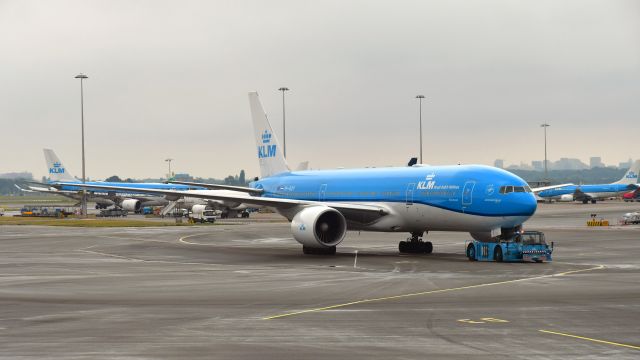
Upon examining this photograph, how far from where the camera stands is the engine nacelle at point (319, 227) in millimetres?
41688

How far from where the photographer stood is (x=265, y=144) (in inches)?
2251

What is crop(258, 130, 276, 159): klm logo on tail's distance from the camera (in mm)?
56503

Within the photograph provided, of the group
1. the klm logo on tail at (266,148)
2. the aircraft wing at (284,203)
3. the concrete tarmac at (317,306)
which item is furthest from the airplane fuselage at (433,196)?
the klm logo on tail at (266,148)

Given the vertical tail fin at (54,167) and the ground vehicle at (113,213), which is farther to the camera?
the vertical tail fin at (54,167)

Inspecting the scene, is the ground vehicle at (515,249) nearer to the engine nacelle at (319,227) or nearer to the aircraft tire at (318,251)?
the engine nacelle at (319,227)

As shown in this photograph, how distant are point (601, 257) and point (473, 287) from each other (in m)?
16.3

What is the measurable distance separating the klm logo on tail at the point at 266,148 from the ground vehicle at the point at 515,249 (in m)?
20.2

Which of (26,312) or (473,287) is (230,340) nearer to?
(26,312)

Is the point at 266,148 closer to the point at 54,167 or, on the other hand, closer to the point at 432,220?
the point at 432,220

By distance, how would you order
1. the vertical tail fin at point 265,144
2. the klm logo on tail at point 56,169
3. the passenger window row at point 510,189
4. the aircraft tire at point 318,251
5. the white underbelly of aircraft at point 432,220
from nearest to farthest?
the passenger window row at point 510,189
the white underbelly of aircraft at point 432,220
the aircraft tire at point 318,251
the vertical tail fin at point 265,144
the klm logo on tail at point 56,169

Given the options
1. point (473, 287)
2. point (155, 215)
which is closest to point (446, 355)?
point (473, 287)

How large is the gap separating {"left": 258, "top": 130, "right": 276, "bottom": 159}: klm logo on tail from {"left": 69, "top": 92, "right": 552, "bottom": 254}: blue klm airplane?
19.6 feet

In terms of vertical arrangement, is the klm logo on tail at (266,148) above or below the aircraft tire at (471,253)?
above

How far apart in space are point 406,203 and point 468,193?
4.04 meters
